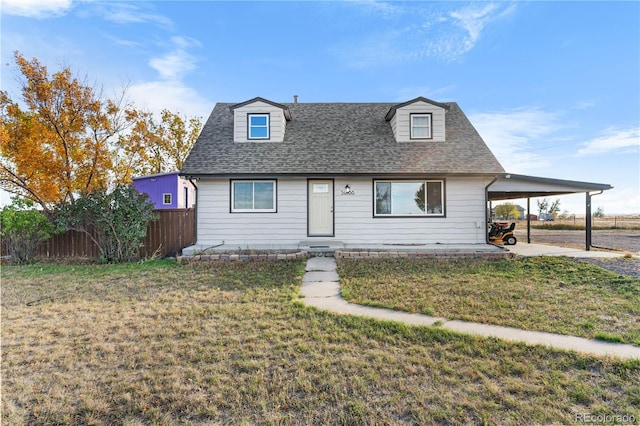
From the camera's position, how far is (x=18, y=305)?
202 inches

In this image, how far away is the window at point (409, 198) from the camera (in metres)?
10.7

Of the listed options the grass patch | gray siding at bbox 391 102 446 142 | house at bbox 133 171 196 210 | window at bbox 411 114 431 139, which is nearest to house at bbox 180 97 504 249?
gray siding at bbox 391 102 446 142

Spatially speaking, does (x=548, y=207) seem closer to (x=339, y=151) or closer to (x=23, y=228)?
(x=339, y=151)

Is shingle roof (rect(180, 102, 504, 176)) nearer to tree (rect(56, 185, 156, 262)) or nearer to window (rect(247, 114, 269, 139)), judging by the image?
window (rect(247, 114, 269, 139))

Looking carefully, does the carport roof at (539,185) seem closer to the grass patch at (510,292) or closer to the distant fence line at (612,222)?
the grass patch at (510,292)

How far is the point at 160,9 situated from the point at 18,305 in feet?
28.9

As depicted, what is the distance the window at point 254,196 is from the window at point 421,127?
585 cm

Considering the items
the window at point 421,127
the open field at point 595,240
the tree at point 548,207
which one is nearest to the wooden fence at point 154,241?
the window at point 421,127

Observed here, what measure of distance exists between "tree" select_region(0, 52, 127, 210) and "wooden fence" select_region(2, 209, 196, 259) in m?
1.58

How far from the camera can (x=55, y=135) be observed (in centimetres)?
1116

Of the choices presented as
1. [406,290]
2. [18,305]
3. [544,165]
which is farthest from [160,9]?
[544,165]

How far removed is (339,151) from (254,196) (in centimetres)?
361

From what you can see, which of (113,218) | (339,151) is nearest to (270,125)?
(339,151)

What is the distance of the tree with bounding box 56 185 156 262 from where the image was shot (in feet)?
29.8
